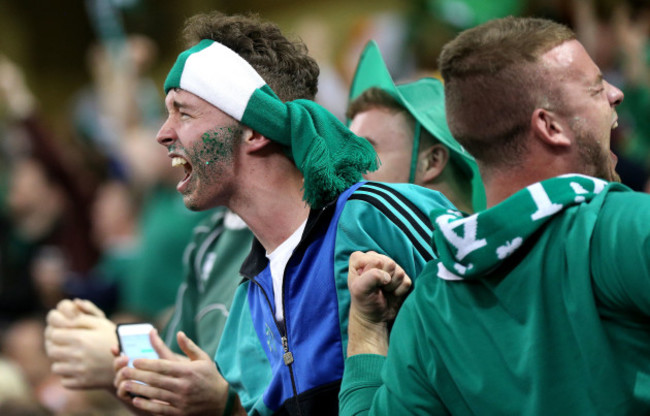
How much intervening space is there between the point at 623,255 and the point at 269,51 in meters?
1.25

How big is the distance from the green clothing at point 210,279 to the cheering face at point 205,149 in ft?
1.86

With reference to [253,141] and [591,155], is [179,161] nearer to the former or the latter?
[253,141]

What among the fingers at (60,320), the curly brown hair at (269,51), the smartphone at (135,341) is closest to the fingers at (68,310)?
the fingers at (60,320)

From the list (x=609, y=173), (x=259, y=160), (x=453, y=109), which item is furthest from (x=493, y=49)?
(x=259, y=160)

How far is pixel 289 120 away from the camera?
2.33m

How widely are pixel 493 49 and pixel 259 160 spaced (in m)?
0.83

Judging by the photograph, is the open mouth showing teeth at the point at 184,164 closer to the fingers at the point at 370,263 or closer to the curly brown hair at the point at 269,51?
the curly brown hair at the point at 269,51

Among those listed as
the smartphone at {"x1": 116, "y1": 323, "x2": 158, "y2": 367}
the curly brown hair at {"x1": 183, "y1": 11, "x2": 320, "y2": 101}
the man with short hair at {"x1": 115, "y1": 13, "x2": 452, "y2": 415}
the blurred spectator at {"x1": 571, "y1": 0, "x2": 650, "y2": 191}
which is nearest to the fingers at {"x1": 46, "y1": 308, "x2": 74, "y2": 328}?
the smartphone at {"x1": 116, "y1": 323, "x2": 158, "y2": 367}

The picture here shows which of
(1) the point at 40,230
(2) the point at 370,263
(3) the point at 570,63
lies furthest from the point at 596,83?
(1) the point at 40,230

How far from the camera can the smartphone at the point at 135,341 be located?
8.50 ft

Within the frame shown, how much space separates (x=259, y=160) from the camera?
2.38 m

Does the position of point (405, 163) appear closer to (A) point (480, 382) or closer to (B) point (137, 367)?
(B) point (137, 367)

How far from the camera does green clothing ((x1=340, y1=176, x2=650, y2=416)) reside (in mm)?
1489

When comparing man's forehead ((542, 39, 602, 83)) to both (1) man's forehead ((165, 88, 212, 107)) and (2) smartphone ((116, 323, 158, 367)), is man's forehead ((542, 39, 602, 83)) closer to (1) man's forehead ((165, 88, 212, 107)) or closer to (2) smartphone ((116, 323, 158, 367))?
(1) man's forehead ((165, 88, 212, 107))
